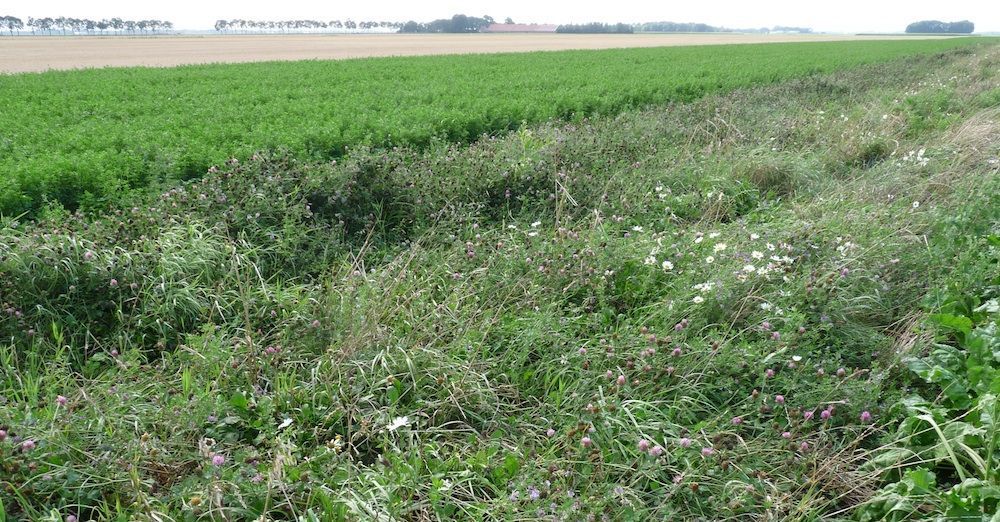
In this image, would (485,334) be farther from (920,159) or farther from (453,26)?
(453,26)

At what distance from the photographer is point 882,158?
9.05 m

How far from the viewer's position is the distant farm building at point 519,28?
105938 millimetres

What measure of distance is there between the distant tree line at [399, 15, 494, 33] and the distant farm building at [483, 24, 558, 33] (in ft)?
4.78

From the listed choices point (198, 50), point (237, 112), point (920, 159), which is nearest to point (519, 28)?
point (198, 50)

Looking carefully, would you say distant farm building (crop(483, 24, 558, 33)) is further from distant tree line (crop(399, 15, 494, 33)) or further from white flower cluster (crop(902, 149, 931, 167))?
white flower cluster (crop(902, 149, 931, 167))

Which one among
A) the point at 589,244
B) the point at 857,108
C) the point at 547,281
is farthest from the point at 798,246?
the point at 857,108

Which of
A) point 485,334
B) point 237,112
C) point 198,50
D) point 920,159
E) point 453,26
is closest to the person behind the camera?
point 485,334

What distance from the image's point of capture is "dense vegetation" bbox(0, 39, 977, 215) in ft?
19.8

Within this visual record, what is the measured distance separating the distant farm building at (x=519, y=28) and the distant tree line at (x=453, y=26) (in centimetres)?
146

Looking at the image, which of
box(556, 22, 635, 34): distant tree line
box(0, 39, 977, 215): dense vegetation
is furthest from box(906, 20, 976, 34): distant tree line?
box(0, 39, 977, 215): dense vegetation

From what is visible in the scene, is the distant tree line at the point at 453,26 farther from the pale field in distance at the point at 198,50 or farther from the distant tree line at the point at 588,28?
the pale field in distance at the point at 198,50

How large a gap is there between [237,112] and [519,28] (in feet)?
363

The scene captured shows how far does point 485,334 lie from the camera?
3.88 meters

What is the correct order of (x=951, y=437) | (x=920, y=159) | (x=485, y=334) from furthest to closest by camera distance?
(x=920, y=159) → (x=485, y=334) → (x=951, y=437)
